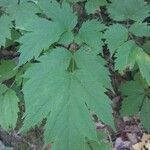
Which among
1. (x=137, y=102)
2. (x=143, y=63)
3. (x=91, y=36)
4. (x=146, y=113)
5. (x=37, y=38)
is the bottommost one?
(x=146, y=113)

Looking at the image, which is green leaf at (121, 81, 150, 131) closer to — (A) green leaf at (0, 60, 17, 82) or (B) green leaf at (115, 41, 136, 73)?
(B) green leaf at (115, 41, 136, 73)

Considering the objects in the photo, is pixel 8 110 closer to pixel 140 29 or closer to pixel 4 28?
pixel 4 28

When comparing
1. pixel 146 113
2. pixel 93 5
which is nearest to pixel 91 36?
pixel 93 5

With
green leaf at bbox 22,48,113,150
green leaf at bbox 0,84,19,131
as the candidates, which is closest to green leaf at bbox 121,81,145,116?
green leaf at bbox 22,48,113,150

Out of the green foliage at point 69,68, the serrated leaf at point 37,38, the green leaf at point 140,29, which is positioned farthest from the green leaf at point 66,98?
the green leaf at point 140,29

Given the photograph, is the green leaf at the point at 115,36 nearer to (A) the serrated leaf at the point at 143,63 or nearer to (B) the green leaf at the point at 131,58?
(B) the green leaf at the point at 131,58

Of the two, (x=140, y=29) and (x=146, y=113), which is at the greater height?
(x=140, y=29)

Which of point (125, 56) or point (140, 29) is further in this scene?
point (140, 29)
